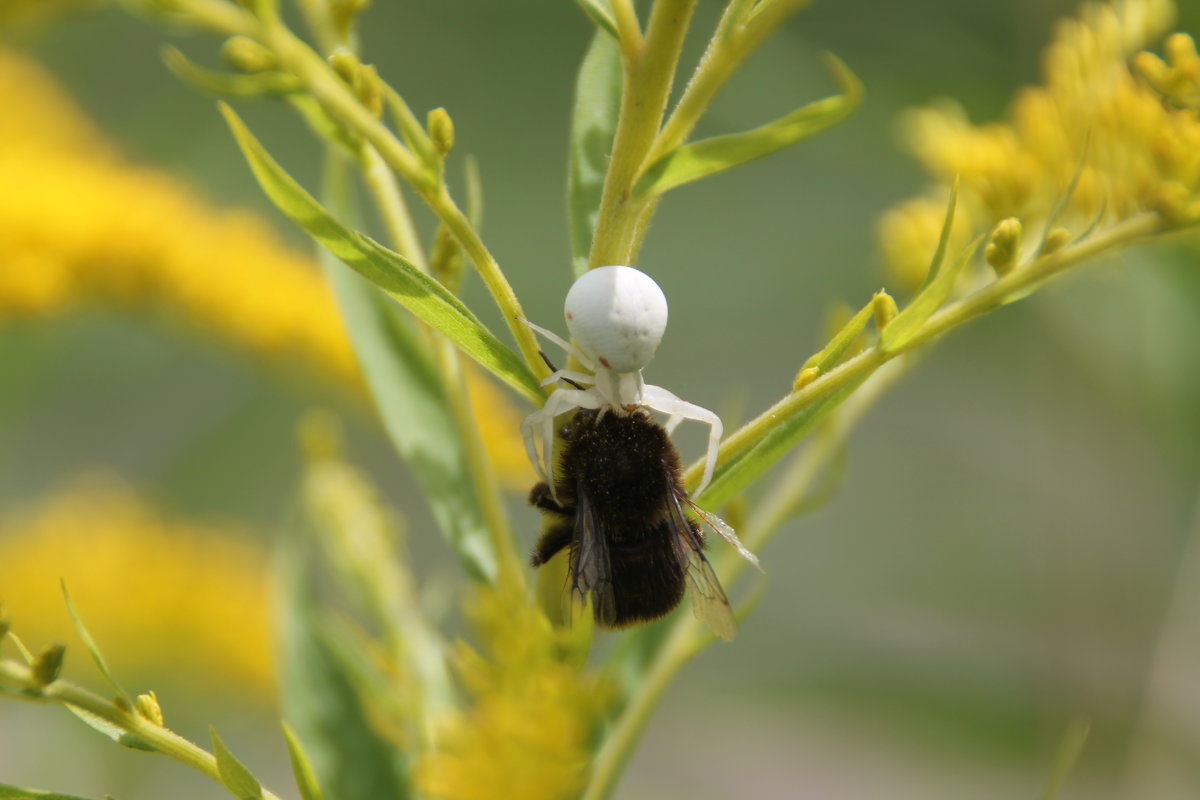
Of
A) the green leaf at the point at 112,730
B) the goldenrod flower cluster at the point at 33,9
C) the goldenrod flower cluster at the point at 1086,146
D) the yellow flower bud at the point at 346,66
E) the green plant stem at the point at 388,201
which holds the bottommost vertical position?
the green leaf at the point at 112,730

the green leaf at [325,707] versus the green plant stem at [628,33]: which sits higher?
the green plant stem at [628,33]

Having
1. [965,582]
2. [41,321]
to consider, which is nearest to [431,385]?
[41,321]

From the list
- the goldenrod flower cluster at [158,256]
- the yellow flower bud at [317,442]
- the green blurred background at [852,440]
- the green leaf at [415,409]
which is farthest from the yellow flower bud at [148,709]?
the goldenrod flower cluster at [158,256]

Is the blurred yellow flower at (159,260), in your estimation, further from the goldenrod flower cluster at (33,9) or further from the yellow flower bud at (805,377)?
the yellow flower bud at (805,377)

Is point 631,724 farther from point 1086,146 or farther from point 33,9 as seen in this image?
point 33,9

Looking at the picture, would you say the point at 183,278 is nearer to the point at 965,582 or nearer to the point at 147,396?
the point at 147,396

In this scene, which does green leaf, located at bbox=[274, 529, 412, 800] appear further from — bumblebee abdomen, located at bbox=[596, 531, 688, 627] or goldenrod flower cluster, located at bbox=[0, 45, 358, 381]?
goldenrod flower cluster, located at bbox=[0, 45, 358, 381]

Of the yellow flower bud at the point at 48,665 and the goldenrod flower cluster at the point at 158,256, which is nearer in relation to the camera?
the yellow flower bud at the point at 48,665
